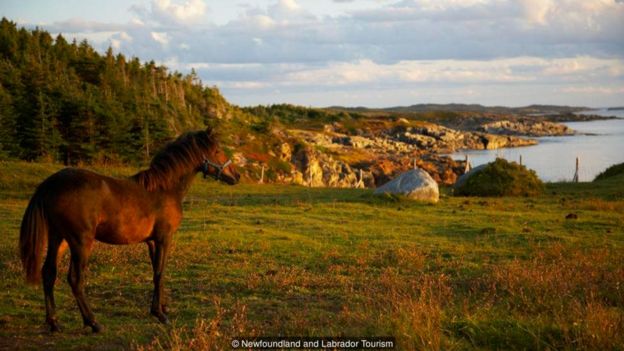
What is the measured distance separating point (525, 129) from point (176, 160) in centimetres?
17162

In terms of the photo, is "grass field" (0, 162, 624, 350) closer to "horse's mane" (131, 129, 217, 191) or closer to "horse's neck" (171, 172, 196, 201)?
"horse's neck" (171, 172, 196, 201)

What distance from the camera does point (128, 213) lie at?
8188mm

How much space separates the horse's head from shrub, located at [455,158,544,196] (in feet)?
82.5

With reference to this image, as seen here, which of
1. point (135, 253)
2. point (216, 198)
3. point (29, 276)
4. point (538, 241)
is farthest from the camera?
point (216, 198)

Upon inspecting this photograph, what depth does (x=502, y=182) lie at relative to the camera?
31.7 meters

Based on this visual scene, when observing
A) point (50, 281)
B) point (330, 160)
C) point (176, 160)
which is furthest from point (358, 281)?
point (330, 160)

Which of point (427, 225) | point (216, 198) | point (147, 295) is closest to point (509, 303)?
point (147, 295)

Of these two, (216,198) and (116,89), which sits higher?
(116,89)

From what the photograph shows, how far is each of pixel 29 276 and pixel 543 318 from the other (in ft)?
24.8

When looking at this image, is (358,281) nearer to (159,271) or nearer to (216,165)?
(216,165)

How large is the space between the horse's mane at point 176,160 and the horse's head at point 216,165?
0.07 metres

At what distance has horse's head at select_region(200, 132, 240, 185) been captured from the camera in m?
9.24

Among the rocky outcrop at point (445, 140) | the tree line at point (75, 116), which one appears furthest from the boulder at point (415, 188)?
the rocky outcrop at point (445, 140)

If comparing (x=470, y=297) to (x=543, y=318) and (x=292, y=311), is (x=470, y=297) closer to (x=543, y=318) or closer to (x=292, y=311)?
(x=543, y=318)
